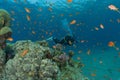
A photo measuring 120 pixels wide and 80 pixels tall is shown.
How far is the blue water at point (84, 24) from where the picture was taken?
32.4 m

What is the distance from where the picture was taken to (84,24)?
39781 mm

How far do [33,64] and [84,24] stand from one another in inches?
1300

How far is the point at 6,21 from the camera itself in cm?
887

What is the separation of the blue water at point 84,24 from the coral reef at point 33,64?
68.9ft

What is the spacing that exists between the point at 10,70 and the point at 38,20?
32.5 m

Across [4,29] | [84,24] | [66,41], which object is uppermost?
[4,29]

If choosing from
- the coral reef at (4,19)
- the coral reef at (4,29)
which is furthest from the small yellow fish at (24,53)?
the coral reef at (4,19)

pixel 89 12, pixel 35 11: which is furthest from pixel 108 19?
pixel 35 11

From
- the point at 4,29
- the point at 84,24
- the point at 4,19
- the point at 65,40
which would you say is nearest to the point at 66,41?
the point at 65,40

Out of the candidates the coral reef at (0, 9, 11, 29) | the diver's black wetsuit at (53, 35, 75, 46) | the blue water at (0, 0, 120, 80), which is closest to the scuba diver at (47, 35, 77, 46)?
the diver's black wetsuit at (53, 35, 75, 46)

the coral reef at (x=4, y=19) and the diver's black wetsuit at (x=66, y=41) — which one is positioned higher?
the coral reef at (x=4, y=19)

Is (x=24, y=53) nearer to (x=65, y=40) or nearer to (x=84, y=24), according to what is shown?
(x=65, y=40)

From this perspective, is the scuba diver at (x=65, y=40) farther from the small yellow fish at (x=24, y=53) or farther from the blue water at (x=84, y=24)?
the blue water at (x=84, y=24)

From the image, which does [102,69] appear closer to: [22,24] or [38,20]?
[38,20]
